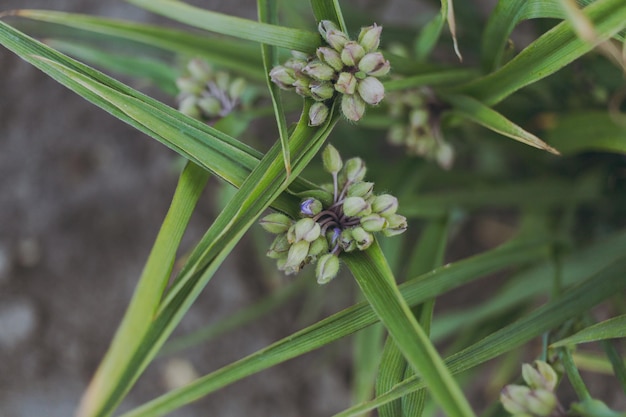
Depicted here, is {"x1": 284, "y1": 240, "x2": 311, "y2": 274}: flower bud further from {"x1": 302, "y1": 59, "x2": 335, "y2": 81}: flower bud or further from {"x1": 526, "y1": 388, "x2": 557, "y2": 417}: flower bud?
{"x1": 526, "y1": 388, "x2": 557, "y2": 417}: flower bud

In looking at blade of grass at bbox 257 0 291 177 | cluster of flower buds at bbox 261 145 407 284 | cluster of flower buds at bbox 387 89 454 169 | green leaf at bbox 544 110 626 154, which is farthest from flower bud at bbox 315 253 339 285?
green leaf at bbox 544 110 626 154

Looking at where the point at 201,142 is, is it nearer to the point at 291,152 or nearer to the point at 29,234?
the point at 291,152

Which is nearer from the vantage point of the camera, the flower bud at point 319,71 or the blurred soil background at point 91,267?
the flower bud at point 319,71

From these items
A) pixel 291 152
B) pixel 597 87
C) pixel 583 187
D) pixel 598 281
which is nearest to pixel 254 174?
pixel 291 152

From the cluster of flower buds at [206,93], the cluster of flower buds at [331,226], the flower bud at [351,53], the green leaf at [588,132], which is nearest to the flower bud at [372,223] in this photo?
the cluster of flower buds at [331,226]

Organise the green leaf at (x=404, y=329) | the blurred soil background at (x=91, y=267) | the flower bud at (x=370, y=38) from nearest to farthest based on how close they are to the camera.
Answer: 1. the green leaf at (x=404, y=329)
2. the flower bud at (x=370, y=38)
3. the blurred soil background at (x=91, y=267)

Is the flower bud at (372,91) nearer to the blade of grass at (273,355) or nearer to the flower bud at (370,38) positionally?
the flower bud at (370,38)
